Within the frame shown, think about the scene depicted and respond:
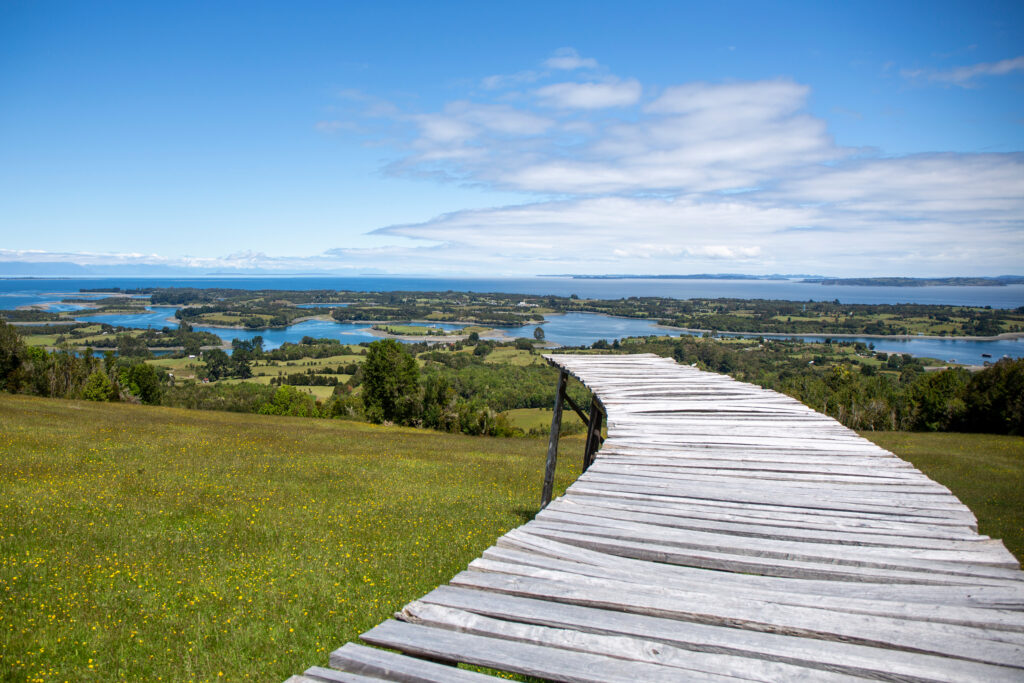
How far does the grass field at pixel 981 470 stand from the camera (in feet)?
51.2

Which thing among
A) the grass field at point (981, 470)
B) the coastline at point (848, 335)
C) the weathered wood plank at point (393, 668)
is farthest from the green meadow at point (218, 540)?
the coastline at point (848, 335)

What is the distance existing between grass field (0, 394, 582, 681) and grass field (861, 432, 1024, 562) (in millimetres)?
12877

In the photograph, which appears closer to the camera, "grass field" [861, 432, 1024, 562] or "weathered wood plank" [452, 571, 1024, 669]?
"weathered wood plank" [452, 571, 1024, 669]

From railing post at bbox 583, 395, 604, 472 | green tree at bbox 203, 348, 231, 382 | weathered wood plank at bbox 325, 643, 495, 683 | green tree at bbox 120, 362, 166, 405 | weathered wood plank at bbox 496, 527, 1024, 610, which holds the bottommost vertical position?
green tree at bbox 203, 348, 231, 382

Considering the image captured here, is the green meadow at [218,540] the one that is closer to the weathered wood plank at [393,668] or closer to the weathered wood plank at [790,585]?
the weathered wood plank at [790,585]

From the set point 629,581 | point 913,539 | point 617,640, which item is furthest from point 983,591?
point 617,640

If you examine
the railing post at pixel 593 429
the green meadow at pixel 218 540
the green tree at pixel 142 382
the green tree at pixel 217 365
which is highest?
the railing post at pixel 593 429

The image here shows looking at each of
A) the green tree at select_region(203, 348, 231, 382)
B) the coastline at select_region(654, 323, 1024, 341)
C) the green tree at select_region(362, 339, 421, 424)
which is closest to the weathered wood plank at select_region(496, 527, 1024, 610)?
the green tree at select_region(362, 339, 421, 424)

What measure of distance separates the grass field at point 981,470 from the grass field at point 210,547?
42.2 ft

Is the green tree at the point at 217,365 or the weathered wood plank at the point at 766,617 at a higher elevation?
the weathered wood plank at the point at 766,617

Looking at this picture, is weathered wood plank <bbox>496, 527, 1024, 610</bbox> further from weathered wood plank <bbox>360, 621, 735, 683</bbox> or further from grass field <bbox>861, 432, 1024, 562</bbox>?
grass field <bbox>861, 432, 1024, 562</bbox>

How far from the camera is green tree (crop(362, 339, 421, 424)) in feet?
186

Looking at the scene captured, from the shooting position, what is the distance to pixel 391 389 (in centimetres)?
5712

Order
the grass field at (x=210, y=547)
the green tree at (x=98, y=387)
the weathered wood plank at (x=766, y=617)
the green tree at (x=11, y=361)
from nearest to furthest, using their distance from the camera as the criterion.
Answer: the weathered wood plank at (x=766, y=617) < the grass field at (x=210, y=547) < the green tree at (x=11, y=361) < the green tree at (x=98, y=387)
